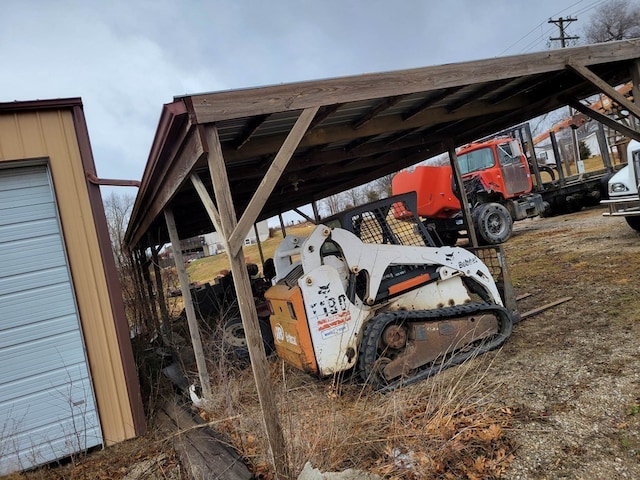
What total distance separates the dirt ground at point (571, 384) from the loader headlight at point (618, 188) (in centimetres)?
171

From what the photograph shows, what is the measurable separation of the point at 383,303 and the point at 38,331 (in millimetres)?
3819

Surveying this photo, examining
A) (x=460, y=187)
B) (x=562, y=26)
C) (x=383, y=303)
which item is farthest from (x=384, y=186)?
(x=383, y=303)

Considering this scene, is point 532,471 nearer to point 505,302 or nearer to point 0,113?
point 505,302

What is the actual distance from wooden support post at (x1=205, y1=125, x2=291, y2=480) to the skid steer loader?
1281 millimetres

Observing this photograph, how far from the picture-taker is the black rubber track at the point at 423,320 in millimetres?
4359

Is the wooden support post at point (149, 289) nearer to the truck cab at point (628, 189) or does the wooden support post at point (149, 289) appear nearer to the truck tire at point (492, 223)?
the truck tire at point (492, 223)

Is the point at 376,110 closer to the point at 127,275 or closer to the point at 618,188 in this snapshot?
the point at 618,188

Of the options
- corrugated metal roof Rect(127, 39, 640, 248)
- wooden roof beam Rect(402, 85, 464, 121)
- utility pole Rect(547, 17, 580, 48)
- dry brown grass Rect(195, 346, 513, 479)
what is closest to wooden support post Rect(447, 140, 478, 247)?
corrugated metal roof Rect(127, 39, 640, 248)

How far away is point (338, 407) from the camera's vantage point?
12.6ft

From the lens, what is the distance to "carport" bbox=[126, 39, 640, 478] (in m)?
3.15

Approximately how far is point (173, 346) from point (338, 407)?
440cm

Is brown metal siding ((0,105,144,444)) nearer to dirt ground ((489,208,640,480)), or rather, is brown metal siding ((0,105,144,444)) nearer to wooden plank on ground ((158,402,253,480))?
wooden plank on ground ((158,402,253,480))

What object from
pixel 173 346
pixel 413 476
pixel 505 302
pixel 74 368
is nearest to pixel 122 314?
pixel 74 368

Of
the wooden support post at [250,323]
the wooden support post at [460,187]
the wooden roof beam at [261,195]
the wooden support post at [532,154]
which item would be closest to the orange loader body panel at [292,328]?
the wooden support post at [250,323]
